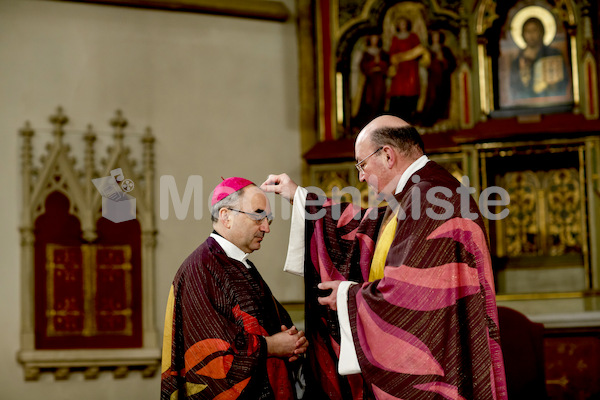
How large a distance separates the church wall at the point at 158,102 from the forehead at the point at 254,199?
9.80 feet

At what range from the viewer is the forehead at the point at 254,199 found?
313 centimetres

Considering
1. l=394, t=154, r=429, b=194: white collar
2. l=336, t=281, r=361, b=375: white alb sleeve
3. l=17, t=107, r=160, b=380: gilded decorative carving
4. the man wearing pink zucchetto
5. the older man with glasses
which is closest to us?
the older man with glasses

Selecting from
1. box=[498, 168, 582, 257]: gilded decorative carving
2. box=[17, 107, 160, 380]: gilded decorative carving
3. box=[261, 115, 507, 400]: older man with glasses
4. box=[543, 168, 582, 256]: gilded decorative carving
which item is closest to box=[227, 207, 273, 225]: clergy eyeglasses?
box=[261, 115, 507, 400]: older man with glasses

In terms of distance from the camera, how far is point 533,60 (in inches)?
236

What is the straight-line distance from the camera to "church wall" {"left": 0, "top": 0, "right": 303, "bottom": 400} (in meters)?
5.65

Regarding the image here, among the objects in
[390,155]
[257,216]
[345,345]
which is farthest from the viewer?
[257,216]

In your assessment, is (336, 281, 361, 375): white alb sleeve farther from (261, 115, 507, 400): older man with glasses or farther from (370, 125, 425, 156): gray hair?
(370, 125, 425, 156): gray hair

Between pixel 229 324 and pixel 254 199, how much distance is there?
1.89 ft

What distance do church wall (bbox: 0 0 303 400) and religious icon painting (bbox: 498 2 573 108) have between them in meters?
1.95

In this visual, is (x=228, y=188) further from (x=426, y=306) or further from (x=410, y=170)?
(x=426, y=306)

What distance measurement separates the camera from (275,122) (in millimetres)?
6508

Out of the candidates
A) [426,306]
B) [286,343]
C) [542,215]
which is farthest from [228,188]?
[542,215]

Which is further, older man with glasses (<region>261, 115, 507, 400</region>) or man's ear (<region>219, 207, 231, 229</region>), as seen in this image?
man's ear (<region>219, 207, 231, 229</region>)

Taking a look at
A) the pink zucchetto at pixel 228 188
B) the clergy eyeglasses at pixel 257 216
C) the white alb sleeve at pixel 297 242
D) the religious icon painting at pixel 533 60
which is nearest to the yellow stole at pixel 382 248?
the white alb sleeve at pixel 297 242
